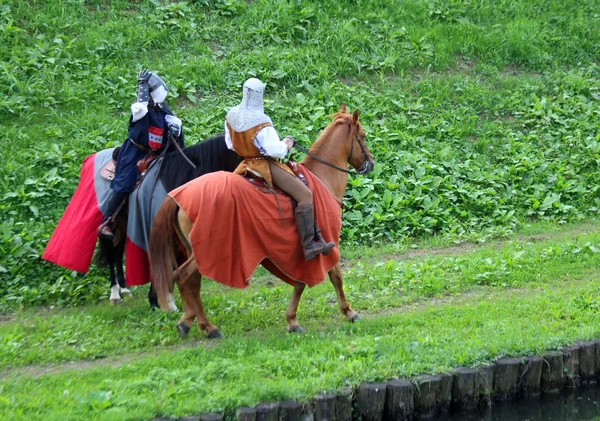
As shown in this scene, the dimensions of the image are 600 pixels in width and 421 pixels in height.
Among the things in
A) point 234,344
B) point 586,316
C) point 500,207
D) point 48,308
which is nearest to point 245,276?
point 234,344

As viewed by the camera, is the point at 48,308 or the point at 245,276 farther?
the point at 48,308

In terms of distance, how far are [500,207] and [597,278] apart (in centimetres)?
274

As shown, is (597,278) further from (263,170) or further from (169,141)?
(169,141)

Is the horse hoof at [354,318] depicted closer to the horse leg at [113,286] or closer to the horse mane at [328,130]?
the horse mane at [328,130]

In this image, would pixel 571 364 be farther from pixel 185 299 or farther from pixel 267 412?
pixel 185 299

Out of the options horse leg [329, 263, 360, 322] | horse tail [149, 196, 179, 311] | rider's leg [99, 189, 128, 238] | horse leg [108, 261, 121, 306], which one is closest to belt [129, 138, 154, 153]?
rider's leg [99, 189, 128, 238]

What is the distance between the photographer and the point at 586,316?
7.24m

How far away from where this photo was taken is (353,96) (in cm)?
1287

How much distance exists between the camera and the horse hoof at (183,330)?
6.99 meters

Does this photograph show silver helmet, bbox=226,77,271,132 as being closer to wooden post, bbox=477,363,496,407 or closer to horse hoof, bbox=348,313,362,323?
horse hoof, bbox=348,313,362,323

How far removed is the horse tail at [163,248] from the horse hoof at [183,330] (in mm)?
213

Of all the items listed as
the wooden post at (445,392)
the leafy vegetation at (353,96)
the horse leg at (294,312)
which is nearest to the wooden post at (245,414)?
the wooden post at (445,392)

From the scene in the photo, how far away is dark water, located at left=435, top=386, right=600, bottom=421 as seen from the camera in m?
6.26

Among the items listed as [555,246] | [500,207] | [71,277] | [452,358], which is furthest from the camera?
[500,207]
